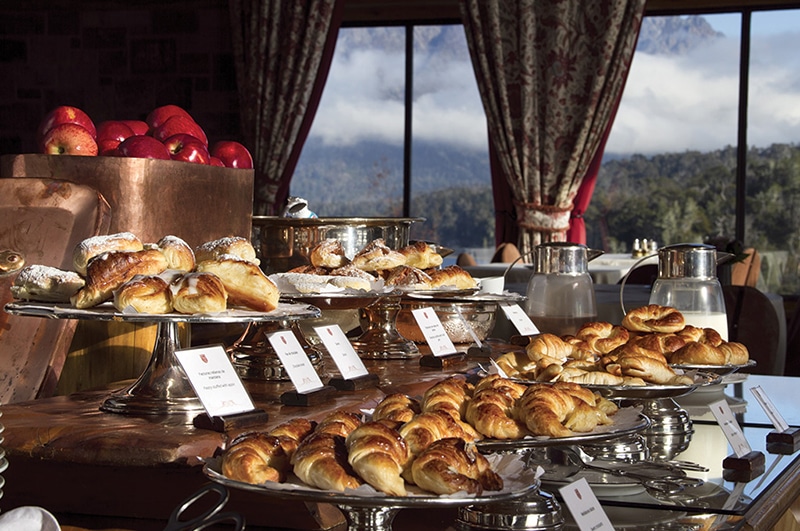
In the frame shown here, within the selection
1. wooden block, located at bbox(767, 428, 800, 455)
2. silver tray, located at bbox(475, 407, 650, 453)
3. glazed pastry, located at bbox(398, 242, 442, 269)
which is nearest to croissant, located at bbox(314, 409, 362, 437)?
silver tray, located at bbox(475, 407, 650, 453)

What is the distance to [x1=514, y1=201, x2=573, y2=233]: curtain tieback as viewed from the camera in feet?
21.5

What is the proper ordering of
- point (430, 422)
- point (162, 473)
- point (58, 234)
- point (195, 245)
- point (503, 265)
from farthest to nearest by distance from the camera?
1. point (503, 265)
2. point (195, 245)
3. point (58, 234)
4. point (162, 473)
5. point (430, 422)

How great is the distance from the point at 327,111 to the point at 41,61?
7.18 feet

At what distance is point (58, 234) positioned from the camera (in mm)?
1453

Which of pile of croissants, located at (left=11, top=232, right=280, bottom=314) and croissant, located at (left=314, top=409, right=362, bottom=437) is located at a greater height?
pile of croissants, located at (left=11, top=232, right=280, bottom=314)

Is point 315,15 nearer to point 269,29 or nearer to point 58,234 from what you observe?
point 269,29

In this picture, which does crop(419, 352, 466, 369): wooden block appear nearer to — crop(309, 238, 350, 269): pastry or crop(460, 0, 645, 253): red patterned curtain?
crop(309, 238, 350, 269): pastry

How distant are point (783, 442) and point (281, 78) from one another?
6.00 meters

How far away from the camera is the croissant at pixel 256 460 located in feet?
2.62

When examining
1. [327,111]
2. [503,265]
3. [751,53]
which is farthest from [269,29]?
[751,53]

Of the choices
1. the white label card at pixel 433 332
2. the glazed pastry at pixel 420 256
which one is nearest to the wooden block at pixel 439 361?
the white label card at pixel 433 332

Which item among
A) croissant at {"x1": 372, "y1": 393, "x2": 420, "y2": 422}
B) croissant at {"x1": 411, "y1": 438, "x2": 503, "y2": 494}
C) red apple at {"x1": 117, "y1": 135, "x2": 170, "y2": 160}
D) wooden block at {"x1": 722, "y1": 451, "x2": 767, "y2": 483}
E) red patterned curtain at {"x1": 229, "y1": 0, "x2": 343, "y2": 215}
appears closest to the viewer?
croissant at {"x1": 411, "y1": 438, "x2": 503, "y2": 494}

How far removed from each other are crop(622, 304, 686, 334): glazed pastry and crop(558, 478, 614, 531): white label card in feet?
2.60

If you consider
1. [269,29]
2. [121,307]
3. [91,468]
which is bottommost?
[91,468]
